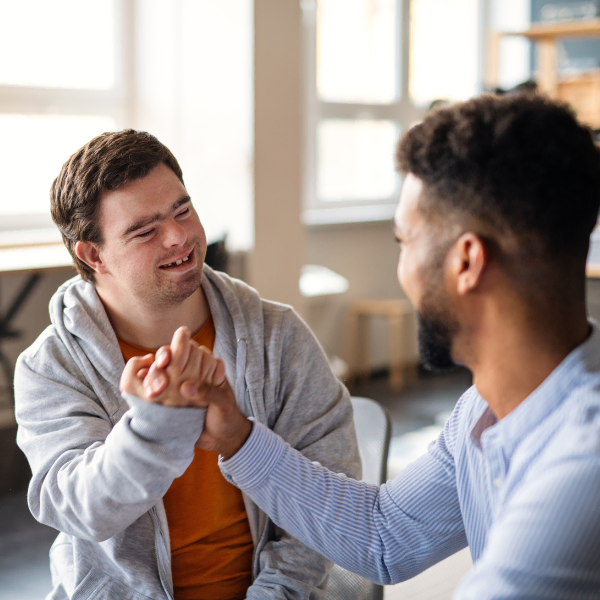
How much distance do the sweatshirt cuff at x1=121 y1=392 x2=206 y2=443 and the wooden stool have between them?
160 inches

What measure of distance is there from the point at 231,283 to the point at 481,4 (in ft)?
18.6

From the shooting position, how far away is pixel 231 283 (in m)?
1.45

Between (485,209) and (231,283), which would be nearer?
(485,209)

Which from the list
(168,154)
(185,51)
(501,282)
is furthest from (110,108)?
(501,282)

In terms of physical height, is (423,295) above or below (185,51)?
below

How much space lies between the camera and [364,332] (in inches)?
206

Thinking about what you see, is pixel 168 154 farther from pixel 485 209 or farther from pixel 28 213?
pixel 28 213

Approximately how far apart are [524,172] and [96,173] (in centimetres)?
71

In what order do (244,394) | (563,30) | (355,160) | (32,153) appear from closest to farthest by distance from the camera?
(244,394) → (32,153) → (563,30) → (355,160)

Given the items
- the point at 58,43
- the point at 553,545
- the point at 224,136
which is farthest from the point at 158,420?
the point at 58,43

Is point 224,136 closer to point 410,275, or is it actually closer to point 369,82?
point 369,82

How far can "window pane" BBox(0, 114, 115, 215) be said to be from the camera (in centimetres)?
388

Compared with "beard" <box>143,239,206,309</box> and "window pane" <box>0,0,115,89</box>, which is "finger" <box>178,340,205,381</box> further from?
"window pane" <box>0,0,115,89</box>

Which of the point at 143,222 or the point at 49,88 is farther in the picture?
the point at 49,88
